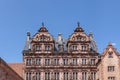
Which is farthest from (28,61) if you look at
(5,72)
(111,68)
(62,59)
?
(5,72)

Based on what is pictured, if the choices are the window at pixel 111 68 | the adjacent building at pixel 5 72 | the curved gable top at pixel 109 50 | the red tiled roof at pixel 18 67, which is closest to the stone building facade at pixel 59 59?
the curved gable top at pixel 109 50

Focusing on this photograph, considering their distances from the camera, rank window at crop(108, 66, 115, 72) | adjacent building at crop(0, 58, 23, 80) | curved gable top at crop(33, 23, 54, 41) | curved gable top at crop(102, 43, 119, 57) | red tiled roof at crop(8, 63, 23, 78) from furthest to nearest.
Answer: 1. red tiled roof at crop(8, 63, 23, 78)
2. curved gable top at crop(33, 23, 54, 41)
3. curved gable top at crop(102, 43, 119, 57)
4. window at crop(108, 66, 115, 72)
5. adjacent building at crop(0, 58, 23, 80)

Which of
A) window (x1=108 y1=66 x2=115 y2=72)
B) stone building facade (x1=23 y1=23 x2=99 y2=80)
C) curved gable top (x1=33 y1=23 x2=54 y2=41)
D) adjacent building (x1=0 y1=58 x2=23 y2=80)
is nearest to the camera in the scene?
adjacent building (x1=0 y1=58 x2=23 y2=80)

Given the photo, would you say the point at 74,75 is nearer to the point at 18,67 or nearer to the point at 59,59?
the point at 59,59

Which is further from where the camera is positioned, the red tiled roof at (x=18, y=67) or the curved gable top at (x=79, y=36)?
the red tiled roof at (x=18, y=67)

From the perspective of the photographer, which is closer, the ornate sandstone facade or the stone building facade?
the ornate sandstone facade

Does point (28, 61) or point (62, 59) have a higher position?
point (62, 59)

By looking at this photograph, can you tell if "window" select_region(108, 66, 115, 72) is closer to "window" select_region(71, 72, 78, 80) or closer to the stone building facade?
the stone building facade

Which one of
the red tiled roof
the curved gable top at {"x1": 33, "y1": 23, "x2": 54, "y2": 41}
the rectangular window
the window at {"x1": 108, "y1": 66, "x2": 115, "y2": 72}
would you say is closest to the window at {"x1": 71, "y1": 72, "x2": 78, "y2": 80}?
the window at {"x1": 108, "y1": 66, "x2": 115, "y2": 72}

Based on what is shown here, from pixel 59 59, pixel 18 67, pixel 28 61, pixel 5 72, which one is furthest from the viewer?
pixel 18 67

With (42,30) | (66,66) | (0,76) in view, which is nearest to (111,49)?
(66,66)

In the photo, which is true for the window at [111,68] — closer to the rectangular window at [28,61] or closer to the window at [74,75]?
the window at [74,75]

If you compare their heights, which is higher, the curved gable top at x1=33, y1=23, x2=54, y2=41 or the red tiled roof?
the curved gable top at x1=33, y1=23, x2=54, y2=41

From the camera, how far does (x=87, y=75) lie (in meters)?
75.9
